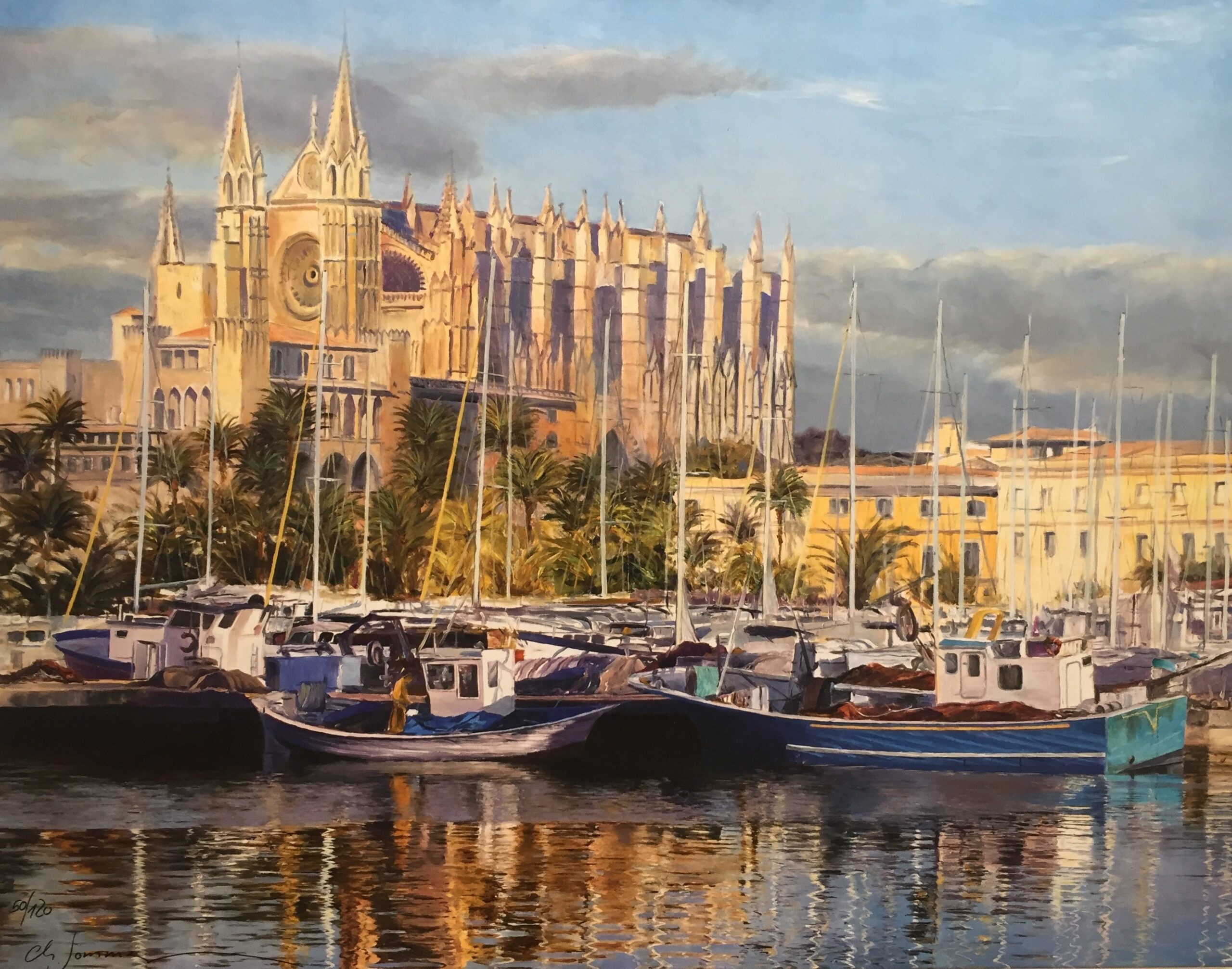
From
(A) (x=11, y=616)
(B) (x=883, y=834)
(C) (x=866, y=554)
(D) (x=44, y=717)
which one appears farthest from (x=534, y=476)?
(B) (x=883, y=834)

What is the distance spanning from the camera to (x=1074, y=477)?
85.8 feet

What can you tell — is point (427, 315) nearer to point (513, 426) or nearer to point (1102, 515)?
point (513, 426)

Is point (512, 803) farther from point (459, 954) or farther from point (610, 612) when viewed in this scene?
point (610, 612)

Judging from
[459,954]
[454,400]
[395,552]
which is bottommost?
[459,954]

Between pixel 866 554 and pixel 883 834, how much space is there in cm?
1581

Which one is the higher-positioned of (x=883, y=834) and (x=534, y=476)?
(x=534, y=476)

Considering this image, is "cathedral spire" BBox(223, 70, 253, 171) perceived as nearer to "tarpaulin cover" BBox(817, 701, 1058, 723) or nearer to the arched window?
the arched window

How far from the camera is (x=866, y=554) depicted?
27.6 meters

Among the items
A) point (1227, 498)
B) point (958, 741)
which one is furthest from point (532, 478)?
point (958, 741)

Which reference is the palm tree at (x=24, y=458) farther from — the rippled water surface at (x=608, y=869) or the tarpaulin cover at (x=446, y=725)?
the tarpaulin cover at (x=446, y=725)

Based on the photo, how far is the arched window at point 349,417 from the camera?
119 feet

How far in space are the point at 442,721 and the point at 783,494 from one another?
48.8 ft

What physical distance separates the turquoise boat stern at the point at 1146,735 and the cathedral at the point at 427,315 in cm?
2023
